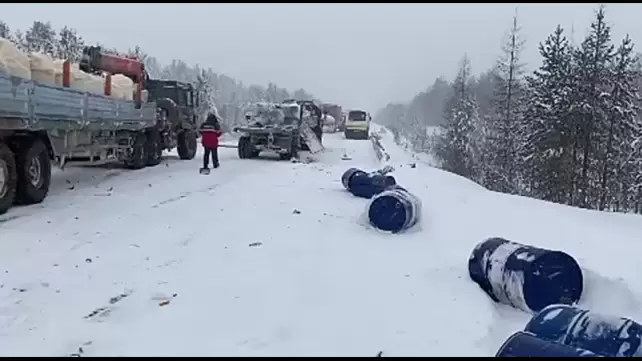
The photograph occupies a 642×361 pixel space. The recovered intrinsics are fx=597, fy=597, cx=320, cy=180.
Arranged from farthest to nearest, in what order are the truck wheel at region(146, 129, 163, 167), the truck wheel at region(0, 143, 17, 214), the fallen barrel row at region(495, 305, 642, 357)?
1. the truck wheel at region(146, 129, 163, 167)
2. the truck wheel at region(0, 143, 17, 214)
3. the fallen barrel row at region(495, 305, 642, 357)

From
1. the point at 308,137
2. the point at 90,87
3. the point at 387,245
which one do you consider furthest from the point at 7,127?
the point at 308,137

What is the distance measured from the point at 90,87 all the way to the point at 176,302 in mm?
7665

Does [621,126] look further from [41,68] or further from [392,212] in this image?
[41,68]

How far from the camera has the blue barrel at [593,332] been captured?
12.1 ft

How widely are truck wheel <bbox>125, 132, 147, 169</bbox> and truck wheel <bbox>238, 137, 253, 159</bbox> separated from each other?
487cm

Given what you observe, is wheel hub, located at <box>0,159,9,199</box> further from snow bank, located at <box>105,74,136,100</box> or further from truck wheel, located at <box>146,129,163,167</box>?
truck wheel, located at <box>146,129,163,167</box>

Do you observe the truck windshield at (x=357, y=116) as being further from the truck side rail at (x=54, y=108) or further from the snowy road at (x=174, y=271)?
the snowy road at (x=174, y=271)

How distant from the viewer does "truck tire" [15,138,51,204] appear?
909cm

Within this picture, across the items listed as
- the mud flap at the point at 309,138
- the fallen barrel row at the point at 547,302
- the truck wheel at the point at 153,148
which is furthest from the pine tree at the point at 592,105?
the fallen barrel row at the point at 547,302

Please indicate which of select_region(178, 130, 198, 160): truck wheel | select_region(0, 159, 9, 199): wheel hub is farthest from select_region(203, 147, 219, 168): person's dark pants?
select_region(0, 159, 9, 199): wheel hub

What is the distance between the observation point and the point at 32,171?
369 inches

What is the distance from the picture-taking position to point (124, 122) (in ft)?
43.8

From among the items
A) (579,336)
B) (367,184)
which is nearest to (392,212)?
(367,184)

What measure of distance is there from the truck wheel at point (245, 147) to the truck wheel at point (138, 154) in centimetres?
487
